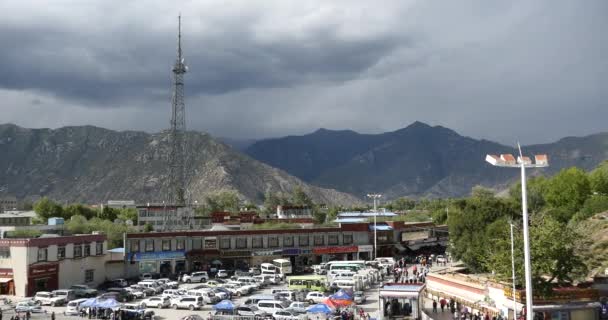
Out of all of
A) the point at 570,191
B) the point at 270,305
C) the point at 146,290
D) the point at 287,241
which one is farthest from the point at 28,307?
the point at 570,191

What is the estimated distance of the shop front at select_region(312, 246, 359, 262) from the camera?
276ft

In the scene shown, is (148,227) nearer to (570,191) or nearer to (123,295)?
(123,295)

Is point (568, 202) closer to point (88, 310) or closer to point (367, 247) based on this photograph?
point (367, 247)

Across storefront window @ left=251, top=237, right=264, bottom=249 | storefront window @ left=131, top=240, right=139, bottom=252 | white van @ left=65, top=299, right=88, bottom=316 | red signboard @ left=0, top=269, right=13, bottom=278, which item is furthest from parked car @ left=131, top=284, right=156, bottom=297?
storefront window @ left=251, top=237, right=264, bottom=249

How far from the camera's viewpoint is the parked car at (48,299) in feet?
176

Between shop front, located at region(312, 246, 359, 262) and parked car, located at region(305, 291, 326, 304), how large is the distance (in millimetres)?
30605

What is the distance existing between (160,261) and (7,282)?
20.4 meters

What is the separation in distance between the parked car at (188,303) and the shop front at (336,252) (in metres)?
34.5

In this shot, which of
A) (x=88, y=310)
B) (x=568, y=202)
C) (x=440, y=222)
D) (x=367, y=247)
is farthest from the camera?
(x=440, y=222)

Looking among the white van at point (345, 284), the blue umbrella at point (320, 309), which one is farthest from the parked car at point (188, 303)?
the white van at point (345, 284)

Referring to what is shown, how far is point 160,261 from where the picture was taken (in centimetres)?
7538

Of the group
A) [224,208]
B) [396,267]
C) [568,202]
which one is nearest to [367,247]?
[396,267]

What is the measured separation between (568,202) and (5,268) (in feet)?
282

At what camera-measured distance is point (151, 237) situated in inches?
2933
